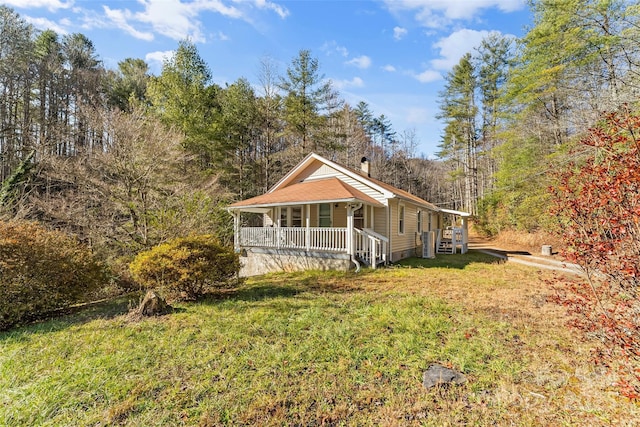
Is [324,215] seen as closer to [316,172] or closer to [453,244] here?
[316,172]

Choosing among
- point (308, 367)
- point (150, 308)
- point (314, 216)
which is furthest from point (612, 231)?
point (314, 216)

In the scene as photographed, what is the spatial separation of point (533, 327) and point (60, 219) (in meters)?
14.5

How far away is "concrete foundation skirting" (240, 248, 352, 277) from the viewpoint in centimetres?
1012

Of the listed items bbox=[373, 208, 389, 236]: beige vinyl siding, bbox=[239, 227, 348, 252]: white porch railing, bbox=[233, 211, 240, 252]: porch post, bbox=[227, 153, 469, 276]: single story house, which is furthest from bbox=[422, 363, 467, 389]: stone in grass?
bbox=[233, 211, 240, 252]: porch post

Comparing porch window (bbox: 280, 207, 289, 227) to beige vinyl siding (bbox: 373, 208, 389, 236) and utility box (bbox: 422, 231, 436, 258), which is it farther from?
utility box (bbox: 422, 231, 436, 258)

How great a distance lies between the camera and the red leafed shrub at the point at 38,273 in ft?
17.7

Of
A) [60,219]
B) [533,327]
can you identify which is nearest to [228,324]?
[533,327]

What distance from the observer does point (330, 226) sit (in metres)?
12.4

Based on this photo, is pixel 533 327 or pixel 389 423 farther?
pixel 533 327

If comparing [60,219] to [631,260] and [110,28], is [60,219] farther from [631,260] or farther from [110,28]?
[631,260]

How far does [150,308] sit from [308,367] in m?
3.81

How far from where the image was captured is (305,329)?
15.1 feet

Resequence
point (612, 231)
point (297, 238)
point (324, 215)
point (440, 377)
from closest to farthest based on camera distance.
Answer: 1. point (612, 231)
2. point (440, 377)
3. point (297, 238)
4. point (324, 215)

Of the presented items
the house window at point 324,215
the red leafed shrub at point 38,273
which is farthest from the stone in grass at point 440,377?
the house window at point 324,215
